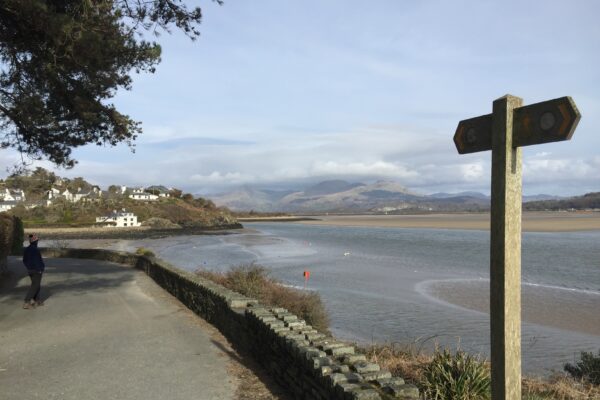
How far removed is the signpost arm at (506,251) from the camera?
321 centimetres

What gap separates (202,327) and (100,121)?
532 centimetres

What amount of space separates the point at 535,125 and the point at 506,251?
2.74ft

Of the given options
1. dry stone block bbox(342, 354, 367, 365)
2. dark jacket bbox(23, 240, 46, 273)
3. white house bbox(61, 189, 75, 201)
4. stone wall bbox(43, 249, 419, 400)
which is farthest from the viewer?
white house bbox(61, 189, 75, 201)

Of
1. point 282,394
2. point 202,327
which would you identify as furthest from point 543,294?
point 282,394

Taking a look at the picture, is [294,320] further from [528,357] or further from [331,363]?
[528,357]

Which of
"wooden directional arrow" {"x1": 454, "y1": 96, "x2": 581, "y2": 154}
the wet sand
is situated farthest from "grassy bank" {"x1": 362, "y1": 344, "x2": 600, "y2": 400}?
the wet sand

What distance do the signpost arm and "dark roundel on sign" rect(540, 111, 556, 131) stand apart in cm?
24

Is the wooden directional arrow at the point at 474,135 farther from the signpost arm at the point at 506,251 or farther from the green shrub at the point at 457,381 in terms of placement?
the green shrub at the point at 457,381

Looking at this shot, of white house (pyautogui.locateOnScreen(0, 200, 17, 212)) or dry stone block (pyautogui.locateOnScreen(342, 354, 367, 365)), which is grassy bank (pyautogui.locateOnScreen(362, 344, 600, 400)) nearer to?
dry stone block (pyautogui.locateOnScreen(342, 354, 367, 365))

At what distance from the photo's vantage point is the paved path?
5.75 m

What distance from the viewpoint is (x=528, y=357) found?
1116cm

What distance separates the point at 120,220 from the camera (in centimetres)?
9300

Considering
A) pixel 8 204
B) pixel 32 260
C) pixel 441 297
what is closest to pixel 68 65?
pixel 32 260

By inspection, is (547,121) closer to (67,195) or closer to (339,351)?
(339,351)
